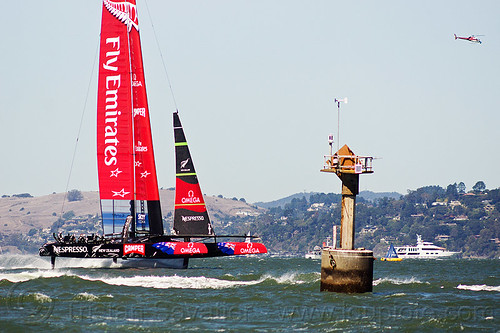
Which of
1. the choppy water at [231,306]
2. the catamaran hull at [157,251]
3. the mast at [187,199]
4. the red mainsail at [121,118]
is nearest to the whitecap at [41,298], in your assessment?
the choppy water at [231,306]

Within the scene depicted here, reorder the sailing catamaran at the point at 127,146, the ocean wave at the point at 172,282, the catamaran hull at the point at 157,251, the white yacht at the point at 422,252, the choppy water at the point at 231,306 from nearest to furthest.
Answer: the choppy water at the point at 231,306 → the ocean wave at the point at 172,282 → the catamaran hull at the point at 157,251 → the sailing catamaran at the point at 127,146 → the white yacht at the point at 422,252

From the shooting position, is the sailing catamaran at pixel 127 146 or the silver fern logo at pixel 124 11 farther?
the silver fern logo at pixel 124 11

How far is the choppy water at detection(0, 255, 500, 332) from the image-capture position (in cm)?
2512

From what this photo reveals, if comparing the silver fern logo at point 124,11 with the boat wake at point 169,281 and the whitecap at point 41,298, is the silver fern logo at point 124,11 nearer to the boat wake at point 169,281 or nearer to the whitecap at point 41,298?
the boat wake at point 169,281

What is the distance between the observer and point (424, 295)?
113 ft

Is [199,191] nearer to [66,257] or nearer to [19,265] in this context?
[66,257]

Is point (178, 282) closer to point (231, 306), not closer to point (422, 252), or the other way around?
point (231, 306)

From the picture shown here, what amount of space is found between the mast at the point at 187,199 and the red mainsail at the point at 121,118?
147 cm

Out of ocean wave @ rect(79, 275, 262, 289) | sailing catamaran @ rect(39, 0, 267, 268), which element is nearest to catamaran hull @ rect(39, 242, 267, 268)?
sailing catamaran @ rect(39, 0, 267, 268)

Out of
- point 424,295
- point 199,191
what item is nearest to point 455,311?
point 424,295

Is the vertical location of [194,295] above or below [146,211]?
below

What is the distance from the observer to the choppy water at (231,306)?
25125mm

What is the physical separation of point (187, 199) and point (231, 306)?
22.2 metres

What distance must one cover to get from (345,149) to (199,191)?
772 inches
